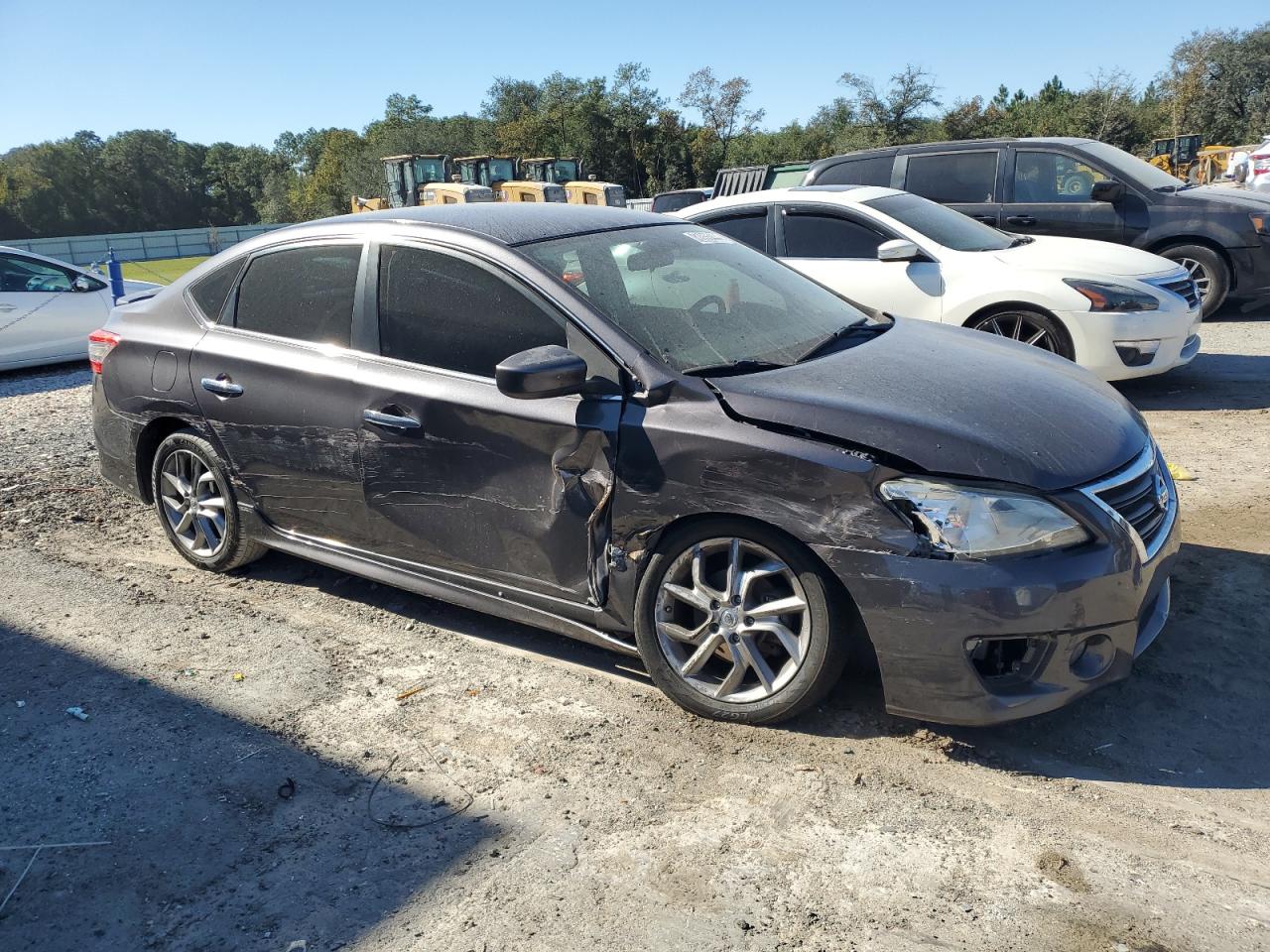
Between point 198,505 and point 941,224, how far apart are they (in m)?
5.76

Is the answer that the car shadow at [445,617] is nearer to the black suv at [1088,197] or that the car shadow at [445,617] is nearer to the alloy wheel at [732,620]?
the alloy wheel at [732,620]

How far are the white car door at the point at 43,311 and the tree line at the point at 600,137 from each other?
3827 centimetres

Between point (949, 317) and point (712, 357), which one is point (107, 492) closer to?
point (712, 357)

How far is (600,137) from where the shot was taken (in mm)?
64938

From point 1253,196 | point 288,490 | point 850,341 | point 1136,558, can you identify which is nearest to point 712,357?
point 850,341

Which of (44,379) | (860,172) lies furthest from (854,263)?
(44,379)

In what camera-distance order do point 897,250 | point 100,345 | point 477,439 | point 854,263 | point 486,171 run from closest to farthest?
point 477,439
point 100,345
point 897,250
point 854,263
point 486,171

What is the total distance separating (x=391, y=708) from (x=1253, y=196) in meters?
10.2

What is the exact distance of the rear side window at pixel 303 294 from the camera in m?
4.28

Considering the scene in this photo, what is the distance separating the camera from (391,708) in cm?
372

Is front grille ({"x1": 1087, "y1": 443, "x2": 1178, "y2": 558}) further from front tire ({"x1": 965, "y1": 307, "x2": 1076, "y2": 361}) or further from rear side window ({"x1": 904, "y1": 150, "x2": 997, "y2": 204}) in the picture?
rear side window ({"x1": 904, "y1": 150, "x2": 997, "y2": 204})

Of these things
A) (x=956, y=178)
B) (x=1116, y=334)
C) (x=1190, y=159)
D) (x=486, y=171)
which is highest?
(x=486, y=171)

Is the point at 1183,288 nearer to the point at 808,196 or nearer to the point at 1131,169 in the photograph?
the point at 808,196

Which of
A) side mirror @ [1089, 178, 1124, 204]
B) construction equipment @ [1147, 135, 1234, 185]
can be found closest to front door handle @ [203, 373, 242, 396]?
side mirror @ [1089, 178, 1124, 204]
